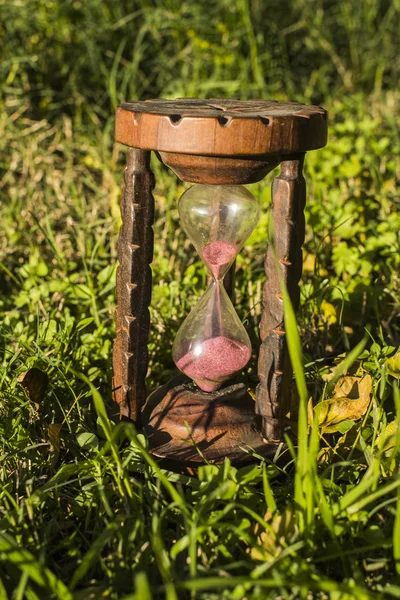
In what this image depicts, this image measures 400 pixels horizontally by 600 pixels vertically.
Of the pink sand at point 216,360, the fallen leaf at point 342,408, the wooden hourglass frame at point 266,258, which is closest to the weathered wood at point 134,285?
the wooden hourglass frame at point 266,258

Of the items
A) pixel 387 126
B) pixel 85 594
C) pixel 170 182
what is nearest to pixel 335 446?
pixel 85 594

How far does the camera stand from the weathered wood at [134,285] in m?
1.41

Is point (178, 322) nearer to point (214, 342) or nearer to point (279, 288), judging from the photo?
point (214, 342)

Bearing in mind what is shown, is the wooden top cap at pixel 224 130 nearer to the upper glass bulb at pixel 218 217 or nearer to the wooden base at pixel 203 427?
the upper glass bulb at pixel 218 217

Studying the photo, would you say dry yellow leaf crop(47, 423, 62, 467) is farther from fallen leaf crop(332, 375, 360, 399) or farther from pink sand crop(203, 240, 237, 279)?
fallen leaf crop(332, 375, 360, 399)

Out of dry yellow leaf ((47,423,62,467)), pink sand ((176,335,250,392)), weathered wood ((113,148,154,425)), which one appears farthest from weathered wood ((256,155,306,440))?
dry yellow leaf ((47,423,62,467))

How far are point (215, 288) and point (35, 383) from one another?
1.51 ft

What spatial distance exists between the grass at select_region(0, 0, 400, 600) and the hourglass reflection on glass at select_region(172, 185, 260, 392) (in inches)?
8.3

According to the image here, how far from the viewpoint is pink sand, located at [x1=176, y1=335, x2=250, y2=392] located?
1.56m

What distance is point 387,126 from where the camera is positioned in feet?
11.2

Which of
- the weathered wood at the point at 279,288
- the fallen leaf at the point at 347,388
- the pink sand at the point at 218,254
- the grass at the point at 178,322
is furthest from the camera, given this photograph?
the fallen leaf at the point at 347,388

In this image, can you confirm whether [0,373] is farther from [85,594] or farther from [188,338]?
[85,594]

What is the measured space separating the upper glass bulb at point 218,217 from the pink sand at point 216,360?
0.59ft

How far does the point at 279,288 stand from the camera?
4.62ft
